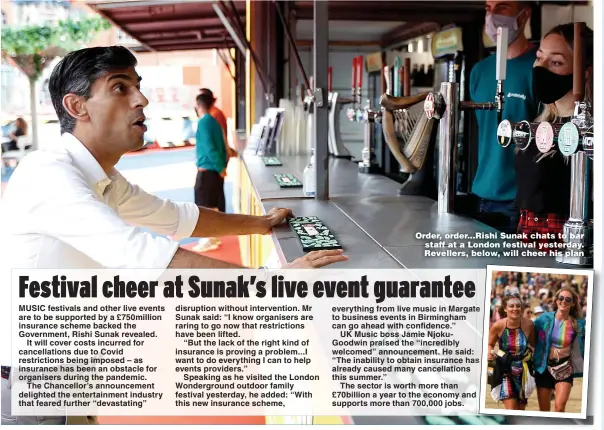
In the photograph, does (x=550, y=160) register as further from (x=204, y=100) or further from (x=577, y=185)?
(x=204, y=100)

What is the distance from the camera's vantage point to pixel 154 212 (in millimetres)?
1225

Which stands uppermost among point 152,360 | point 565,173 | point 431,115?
point 431,115

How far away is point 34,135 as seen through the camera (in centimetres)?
136

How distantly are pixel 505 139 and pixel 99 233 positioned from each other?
61 centimetres

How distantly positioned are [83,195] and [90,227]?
0.04 metres

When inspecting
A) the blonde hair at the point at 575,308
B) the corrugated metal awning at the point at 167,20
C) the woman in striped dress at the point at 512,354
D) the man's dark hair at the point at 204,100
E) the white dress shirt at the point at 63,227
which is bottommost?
the woman in striped dress at the point at 512,354

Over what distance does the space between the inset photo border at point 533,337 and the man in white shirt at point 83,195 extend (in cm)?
26

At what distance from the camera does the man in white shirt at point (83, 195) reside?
869 mm

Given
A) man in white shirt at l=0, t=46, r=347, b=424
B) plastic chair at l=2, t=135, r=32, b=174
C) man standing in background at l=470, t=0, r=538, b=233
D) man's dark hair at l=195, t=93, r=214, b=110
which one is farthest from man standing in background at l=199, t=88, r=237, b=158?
man in white shirt at l=0, t=46, r=347, b=424

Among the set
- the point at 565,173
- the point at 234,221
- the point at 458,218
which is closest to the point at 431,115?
the point at 458,218

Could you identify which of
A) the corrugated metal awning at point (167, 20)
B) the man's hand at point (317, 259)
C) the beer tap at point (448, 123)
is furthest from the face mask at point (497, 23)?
the corrugated metal awning at point (167, 20)

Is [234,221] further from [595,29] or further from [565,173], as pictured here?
[595,29]

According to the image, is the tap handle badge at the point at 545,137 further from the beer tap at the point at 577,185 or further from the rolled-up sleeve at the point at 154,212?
the rolled-up sleeve at the point at 154,212

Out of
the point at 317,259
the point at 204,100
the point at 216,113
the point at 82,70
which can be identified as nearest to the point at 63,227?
the point at 82,70
